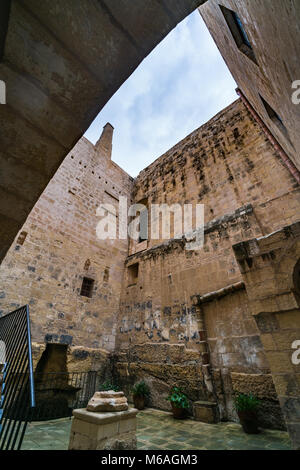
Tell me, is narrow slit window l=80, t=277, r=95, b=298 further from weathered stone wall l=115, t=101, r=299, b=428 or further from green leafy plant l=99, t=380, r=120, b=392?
green leafy plant l=99, t=380, r=120, b=392

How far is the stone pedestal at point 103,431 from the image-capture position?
2.44 meters

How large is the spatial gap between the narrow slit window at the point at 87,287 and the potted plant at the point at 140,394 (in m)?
3.47

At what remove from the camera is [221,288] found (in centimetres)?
612

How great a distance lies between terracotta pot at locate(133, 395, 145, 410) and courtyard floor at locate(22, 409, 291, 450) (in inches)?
50.6

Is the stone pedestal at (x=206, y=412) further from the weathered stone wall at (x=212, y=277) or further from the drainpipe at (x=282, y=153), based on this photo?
the drainpipe at (x=282, y=153)

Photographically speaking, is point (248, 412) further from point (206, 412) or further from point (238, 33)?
point (238, 33)

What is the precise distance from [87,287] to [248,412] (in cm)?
623

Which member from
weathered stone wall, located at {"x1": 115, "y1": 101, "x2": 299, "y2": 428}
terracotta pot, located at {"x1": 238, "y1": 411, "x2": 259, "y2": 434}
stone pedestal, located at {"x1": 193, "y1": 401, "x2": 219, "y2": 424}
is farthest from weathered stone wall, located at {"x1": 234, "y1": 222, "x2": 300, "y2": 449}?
stone pedestal, located at {"x1": 193, "y1": 401, "x2": 219, "y2": 424}

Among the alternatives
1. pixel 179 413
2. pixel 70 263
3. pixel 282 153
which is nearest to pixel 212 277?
pixel 179 413

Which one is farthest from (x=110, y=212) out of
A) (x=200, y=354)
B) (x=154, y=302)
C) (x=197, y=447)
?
(x=197, y=447)

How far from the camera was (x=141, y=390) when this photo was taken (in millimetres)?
6273

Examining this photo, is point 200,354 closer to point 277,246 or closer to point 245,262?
point 245,262

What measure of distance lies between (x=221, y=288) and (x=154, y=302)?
271 cm
